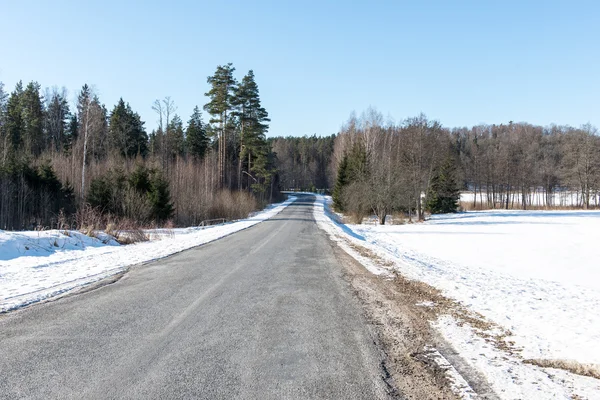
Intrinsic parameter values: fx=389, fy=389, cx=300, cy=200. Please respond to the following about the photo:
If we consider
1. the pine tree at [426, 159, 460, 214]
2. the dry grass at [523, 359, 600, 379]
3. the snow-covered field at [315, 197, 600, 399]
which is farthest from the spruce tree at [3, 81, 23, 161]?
the dry grass at [523, 359, 600, 379]

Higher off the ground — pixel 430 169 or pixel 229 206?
pixel 430 169

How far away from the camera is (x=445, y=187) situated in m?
50.8

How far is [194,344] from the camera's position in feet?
15.8

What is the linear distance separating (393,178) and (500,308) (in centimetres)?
2788

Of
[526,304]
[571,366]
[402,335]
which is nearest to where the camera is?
[571,366]

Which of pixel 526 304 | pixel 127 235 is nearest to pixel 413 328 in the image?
pixel 526 304

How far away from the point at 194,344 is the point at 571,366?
14.1 ft

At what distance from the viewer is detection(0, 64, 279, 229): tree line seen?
26.9 metres

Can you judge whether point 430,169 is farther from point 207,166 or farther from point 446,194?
point 207,166

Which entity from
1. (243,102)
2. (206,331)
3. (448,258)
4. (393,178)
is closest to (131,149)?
(243,102)

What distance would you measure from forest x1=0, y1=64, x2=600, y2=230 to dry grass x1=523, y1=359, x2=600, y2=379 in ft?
62.8

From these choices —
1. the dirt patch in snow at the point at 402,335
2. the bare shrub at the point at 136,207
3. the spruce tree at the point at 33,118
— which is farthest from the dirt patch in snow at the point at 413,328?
the spruce tree at the point at 33,118

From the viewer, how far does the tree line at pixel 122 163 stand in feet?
88.2

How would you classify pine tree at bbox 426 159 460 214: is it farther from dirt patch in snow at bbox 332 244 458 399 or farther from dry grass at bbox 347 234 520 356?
dirt patch in snow at bbox 332 244 458 399
